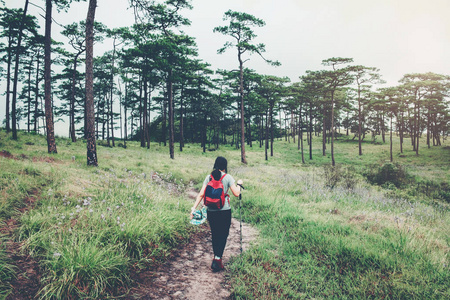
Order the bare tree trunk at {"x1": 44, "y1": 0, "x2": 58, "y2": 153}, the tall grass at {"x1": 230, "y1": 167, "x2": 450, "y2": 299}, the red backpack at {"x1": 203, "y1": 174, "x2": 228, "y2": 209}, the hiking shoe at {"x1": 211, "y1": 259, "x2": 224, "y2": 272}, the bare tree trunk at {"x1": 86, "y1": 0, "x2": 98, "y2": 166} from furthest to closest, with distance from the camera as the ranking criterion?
the bare tree trunk at {"x1": 44, "y1": 0, "x2": 58, "y2": 153} < the bare tree trunk at {"x1": 86, "y1": 0, "x2": 98, "y2": 166} < the hiking shoe at {"x1": 211, "y1": 259, "x2": 224, "y2": 272} < the red backpack at {"x1": 203, "y1": 174, "x2": 228, "y2": 209} < the tall grass at {"x1": 230, "y1": 167, "x2": 450, "y2": 299}

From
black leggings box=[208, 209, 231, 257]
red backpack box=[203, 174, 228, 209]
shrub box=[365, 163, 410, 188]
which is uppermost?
red backpack box=[203, 174, 228, 209]

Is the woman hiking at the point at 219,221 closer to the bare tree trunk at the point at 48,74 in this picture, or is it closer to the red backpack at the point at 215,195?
the red backpack at the point at 215,195

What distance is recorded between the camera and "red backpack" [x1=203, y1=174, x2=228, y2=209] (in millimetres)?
3568

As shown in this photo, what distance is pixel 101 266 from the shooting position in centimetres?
291

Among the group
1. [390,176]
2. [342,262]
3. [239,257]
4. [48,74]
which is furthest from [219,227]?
[390,176]

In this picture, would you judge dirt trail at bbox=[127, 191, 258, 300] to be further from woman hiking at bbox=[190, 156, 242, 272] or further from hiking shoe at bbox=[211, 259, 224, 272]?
woman hiking at bbox=[190, 156, 242, 272]

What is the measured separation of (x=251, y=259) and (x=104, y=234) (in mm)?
2761

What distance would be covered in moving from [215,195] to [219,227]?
0.66 metres

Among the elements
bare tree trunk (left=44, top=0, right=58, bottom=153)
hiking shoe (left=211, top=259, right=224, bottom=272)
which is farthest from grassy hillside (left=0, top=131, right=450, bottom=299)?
bare tree trunk (left=44, top=0, right=58, bottom=153)

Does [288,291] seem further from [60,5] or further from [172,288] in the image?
[60,5]

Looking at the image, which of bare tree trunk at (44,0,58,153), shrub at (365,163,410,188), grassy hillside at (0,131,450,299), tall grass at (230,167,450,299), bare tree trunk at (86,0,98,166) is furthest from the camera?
shrub at (365,163,410,188)

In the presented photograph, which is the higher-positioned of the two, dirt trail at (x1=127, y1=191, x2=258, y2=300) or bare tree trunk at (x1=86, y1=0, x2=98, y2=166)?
bare tree trunk at (x1=86, y1=0, x2=98, y2=166)

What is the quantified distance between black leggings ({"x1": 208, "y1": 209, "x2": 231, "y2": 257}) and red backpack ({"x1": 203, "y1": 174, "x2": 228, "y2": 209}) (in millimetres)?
211

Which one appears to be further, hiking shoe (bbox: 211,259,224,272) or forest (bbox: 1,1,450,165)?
forest (bbox: 1,1,450,165)
